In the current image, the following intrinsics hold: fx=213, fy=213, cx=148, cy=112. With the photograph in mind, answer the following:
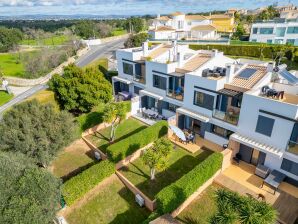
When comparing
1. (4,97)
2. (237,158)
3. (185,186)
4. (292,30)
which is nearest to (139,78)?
(237,158)

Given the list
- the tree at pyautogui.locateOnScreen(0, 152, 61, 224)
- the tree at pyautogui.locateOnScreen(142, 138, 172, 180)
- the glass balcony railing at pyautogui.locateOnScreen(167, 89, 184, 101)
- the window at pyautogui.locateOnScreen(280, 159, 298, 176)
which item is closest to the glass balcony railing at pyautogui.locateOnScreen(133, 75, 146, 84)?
the glass balcony railing at pyautogui.locateOnScreen(167, 89, 184, 101)

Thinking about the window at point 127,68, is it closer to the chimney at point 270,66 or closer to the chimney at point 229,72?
the chimney at point 229,72

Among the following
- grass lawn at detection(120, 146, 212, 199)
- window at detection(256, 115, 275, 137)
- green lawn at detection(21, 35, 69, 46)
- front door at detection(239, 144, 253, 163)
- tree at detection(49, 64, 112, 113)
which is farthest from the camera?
green lawn at detection(21, 35, 69, 46)

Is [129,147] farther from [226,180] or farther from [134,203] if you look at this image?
[226,180]

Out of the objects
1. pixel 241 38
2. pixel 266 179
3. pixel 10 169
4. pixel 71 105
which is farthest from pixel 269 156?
pixel 241 38

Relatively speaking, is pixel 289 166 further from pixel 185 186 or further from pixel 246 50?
pixel 246 50

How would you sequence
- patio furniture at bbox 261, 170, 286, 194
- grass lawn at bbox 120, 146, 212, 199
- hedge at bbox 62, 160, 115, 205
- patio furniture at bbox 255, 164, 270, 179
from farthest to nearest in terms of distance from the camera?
patio furniture at bbox 255, 164, 270, 179 → grass lawn at bbox 120, 146, 212, 199 → patio furniture at bbox 261, 170, 286, 194 → hedge at bbox 62, 160, 115, 205

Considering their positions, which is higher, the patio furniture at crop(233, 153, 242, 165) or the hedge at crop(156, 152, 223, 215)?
the hedge at crop(156, 152, 223, 215)

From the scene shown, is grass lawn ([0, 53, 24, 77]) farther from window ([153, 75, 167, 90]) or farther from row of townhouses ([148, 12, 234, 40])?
window ([153, 75, 167, 90])

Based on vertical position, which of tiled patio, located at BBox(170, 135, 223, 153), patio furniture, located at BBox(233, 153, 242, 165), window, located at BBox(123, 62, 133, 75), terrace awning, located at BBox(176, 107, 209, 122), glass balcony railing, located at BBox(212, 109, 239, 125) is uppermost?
window, located at BBox(123, 62, 133, 75)
